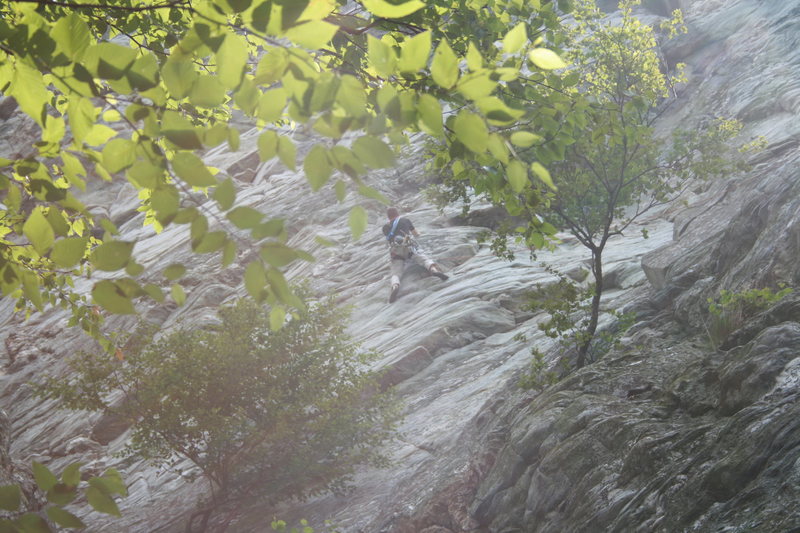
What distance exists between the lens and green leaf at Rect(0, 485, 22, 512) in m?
1.71

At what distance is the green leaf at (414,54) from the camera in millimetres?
1892

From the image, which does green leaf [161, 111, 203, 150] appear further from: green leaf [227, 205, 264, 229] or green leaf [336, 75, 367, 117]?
green leaf [336, 75, 367, 117]

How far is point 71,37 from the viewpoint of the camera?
2004 mm

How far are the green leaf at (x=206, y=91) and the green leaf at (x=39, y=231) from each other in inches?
25.6

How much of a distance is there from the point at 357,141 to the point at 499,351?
1336 cm

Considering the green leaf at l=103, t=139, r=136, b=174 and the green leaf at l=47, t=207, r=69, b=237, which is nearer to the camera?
the green leaf at l=103, t=139, r=136, b=174

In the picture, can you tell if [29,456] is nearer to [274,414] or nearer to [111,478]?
[274,414]

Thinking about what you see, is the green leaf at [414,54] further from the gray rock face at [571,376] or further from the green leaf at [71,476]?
the green leaf at [71,476]

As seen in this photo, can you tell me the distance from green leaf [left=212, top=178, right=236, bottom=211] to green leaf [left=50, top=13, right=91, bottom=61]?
2.10 ft

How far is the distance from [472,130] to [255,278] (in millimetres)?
772

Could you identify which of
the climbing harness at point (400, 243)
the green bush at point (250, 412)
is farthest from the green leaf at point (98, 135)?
the climbing harness at point (400, 243)

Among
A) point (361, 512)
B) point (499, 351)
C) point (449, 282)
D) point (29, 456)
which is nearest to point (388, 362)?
point (499, 351)

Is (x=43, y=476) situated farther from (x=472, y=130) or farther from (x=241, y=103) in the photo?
(x=472, y=130)

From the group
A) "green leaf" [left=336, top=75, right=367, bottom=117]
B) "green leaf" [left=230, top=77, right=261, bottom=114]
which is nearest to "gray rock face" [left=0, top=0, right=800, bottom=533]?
"green leaf" [left=230, top=77, right=261, bottom=114]
